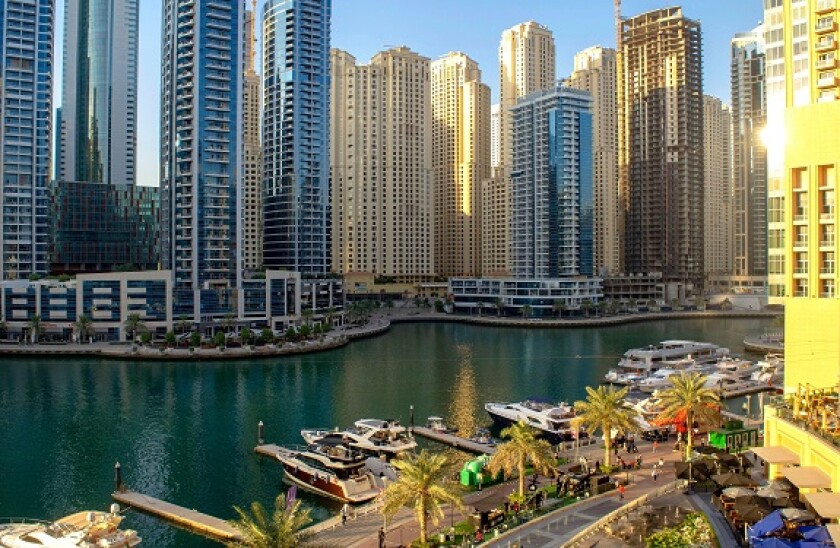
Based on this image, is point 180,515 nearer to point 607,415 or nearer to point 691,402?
point 607,415

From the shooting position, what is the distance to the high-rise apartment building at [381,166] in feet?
586

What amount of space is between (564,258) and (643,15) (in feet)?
249

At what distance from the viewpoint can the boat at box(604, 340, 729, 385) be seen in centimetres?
7019

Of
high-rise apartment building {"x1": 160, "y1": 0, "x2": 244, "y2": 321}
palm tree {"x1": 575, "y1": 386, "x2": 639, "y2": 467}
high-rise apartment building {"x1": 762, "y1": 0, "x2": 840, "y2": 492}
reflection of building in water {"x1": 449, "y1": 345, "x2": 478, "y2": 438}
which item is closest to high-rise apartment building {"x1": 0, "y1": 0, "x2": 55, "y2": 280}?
high-rise apartment building {"x1": 160, "y1": 0, "x2": 244, "y2": 321}

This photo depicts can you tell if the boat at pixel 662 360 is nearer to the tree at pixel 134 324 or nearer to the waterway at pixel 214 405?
the waterway at pixel 214 405

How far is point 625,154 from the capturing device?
193 meters

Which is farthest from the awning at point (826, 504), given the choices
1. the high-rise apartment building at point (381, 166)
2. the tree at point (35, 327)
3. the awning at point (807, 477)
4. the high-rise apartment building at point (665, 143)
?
the high-rise apartment building at point (665, 143)

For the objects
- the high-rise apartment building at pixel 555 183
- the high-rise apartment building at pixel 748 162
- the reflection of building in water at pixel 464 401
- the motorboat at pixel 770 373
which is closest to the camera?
the reflection of building in water at pixel 464 401

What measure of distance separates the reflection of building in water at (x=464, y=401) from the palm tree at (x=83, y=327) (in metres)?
48.7

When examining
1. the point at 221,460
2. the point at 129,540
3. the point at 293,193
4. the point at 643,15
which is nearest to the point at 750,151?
the point at 643,15

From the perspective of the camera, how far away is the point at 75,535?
1022 inches

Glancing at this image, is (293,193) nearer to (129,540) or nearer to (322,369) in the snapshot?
(322,369)

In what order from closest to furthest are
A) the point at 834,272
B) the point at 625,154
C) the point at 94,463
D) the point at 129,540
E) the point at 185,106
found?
the point at 129,540, the point at 834,272, the point at 94,463, the point at 185,106, the point at 625,154

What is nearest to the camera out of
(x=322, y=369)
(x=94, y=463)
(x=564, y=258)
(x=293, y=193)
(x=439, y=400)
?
(x=94, y=463)
